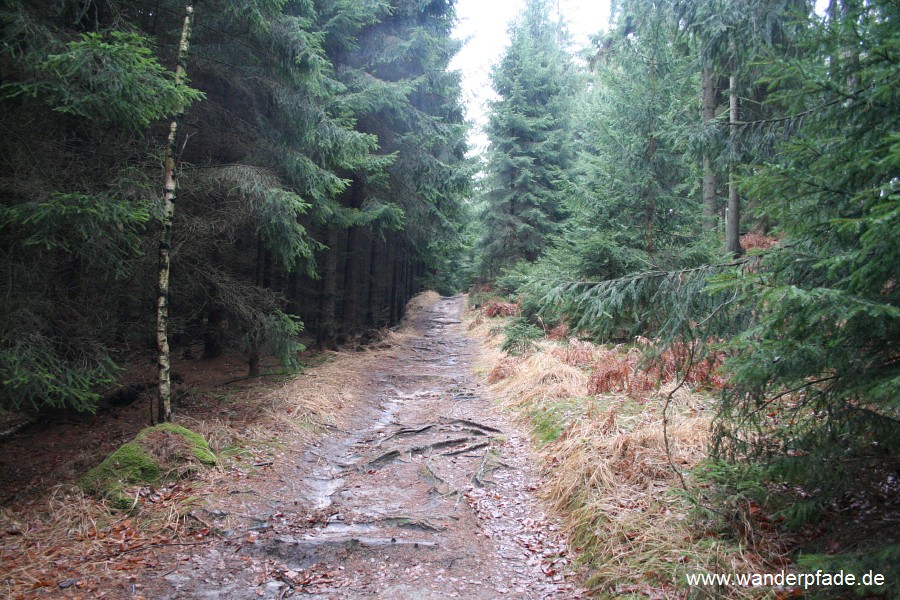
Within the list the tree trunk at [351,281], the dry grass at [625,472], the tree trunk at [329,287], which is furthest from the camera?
the tree trunk at [351,281]

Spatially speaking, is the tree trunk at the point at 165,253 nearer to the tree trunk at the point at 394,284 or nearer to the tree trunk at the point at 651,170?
the tree trunk at the point at 651,170

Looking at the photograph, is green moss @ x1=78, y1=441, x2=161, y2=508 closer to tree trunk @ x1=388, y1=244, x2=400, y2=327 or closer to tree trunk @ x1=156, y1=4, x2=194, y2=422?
tree trunk @ x1=156, y1=4, x2=194, y2=422

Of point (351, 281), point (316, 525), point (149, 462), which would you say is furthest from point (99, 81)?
point (351, 281)

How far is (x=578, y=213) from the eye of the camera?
11258 millimetres

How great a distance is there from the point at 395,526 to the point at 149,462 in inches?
125

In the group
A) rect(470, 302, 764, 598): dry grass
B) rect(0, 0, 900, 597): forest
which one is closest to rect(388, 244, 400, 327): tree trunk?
rect(0, 0, 900, 597): forest

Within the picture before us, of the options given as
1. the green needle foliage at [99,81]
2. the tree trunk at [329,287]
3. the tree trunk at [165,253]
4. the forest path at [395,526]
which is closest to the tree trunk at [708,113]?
the forest path at [395,526]

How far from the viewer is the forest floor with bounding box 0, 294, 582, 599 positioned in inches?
167

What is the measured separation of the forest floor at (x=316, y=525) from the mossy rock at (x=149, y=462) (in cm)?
19

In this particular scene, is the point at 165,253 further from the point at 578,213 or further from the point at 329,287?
the point at 578,213

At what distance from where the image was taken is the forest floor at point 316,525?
424cm

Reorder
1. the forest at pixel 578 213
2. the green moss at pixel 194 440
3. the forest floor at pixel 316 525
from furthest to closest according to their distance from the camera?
1. the green moss at pixel 194 440
2. the forest floor at pixel 316 525
3. the forest at pixel 578 213

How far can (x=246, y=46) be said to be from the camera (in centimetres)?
870

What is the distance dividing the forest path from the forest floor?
17 mm
